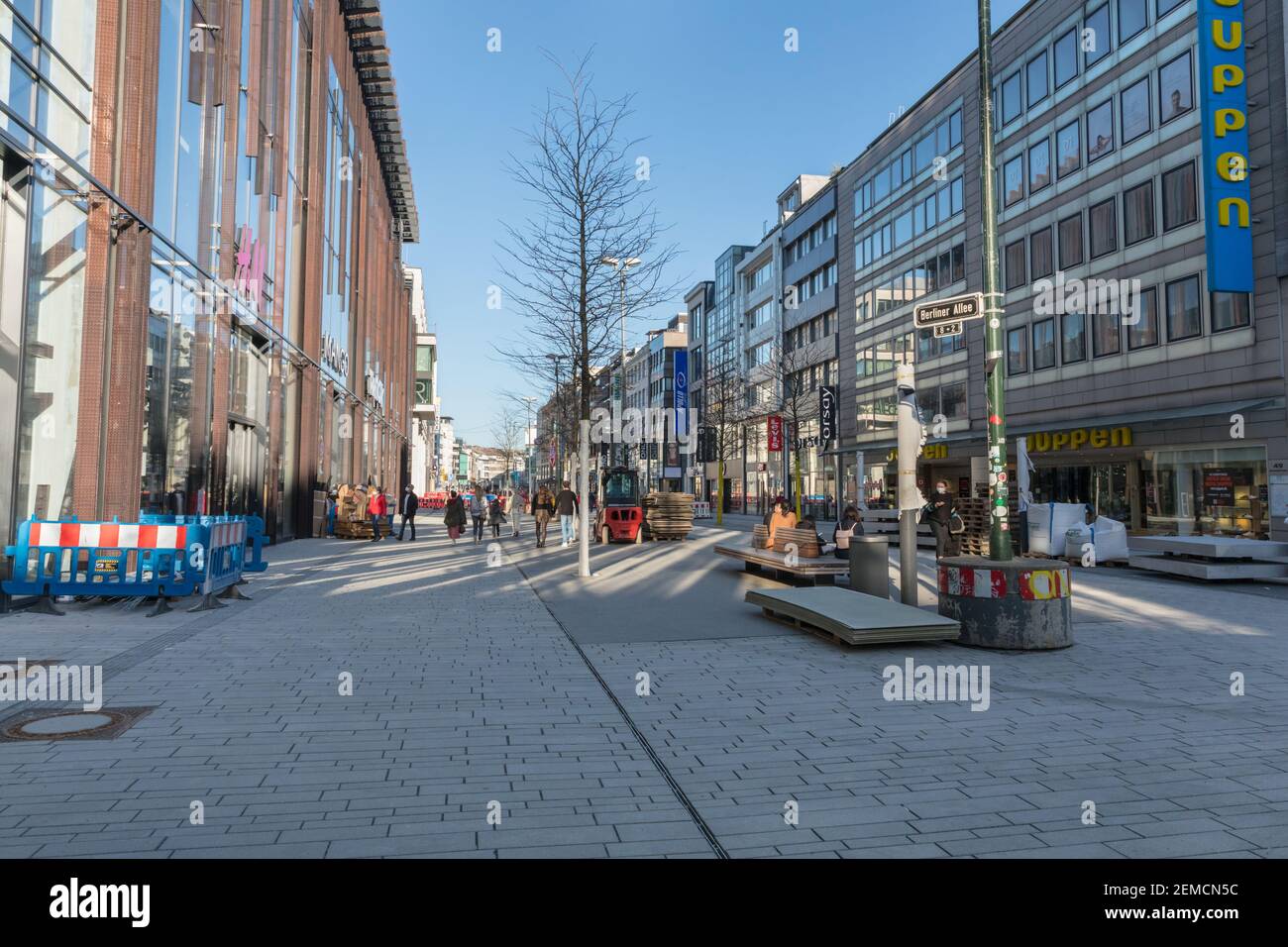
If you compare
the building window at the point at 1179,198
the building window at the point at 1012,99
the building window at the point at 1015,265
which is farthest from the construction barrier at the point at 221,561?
the building window at the point at 1012,99

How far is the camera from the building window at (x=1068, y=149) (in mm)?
28219

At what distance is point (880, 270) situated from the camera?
4338cm

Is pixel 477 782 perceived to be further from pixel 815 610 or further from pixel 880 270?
pixel 880 270

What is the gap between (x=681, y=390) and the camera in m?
56.9

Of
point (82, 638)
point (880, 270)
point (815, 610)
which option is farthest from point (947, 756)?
point (880, 270)

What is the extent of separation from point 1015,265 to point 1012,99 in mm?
6141

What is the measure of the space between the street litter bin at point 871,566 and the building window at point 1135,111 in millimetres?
20721

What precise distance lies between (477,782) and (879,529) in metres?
22.0

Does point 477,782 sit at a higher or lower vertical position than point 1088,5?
lower

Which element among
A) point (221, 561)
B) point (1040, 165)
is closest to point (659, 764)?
point (221, 561)

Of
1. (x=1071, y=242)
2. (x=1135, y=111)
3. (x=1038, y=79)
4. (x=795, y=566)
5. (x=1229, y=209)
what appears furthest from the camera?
(x=1038, y=79)

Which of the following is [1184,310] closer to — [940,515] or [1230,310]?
[1230,310]

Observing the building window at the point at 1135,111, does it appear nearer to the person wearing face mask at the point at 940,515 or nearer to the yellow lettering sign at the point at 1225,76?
the yellow lettering sign at the point at 1225,76

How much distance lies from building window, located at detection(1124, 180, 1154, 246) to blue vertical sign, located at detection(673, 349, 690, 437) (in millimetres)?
31132
